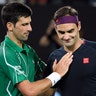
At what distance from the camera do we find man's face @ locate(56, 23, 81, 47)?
23.1 feet

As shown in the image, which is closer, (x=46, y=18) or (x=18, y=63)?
(x=18, y=63)

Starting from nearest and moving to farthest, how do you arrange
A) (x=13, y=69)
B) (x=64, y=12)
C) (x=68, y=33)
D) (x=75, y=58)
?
(x=13, y=69) < (x=68, y=33) < (x=75, y=58) < (x=64, y=12)

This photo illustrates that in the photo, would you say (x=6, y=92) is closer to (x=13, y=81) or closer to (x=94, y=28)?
(x=13, y=81)

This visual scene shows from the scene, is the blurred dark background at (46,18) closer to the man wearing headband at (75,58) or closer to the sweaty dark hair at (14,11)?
the man wearing headband at (75,58)

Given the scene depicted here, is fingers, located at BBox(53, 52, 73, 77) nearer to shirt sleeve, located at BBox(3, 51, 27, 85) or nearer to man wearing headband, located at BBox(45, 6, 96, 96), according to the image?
man wearing headband, located at BBox(45, 6, 96, 96)

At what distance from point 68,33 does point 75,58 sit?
0.33 meters

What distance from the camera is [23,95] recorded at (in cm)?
702

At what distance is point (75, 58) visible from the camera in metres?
7.18

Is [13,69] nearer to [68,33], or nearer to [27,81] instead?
[27,81]

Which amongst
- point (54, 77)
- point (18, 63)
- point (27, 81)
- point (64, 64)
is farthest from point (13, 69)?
Result: point (64, 64)

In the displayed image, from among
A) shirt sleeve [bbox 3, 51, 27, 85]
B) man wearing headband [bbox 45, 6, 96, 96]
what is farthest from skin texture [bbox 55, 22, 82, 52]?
shirt sleeve [bbox 3, 51, 27, 85]

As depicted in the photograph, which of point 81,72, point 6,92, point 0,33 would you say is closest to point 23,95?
point 6,92

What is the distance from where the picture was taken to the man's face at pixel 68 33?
277 inches

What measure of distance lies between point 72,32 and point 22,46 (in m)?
0.67
